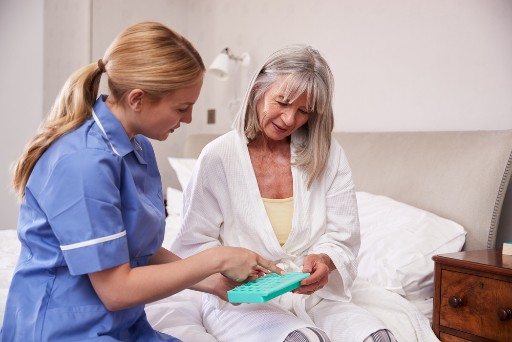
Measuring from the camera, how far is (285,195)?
1.54 meters

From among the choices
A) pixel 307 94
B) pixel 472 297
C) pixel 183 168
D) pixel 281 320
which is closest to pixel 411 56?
pixel 307 94

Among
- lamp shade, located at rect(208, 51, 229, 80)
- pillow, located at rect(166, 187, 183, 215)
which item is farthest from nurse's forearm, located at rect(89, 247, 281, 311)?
lamp shade, located at rect(208, 51, 229, 80)

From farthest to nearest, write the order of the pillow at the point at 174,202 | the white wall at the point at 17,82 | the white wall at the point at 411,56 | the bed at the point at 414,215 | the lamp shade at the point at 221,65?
the white wall at the point at 17,82
the lamp shade at the point at 221,65
the pillow at the point at 174,202
the white wall at the point at 411,56
the bed at the point at 414,215

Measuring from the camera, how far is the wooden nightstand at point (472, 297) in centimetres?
143

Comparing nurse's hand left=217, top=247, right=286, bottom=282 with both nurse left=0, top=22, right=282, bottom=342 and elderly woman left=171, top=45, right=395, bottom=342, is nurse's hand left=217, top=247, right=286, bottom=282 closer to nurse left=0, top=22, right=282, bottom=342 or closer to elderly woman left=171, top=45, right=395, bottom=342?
nurse left=0, top=22, right=282, bottom=342

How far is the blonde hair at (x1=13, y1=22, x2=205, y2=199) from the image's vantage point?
986mm

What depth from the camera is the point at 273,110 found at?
58.6 inches

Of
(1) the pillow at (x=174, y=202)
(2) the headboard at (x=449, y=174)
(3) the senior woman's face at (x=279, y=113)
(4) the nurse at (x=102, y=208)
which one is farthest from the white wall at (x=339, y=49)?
(4) the nurse at (x=102, y=208)

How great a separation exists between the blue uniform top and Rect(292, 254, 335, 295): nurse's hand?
0.43m

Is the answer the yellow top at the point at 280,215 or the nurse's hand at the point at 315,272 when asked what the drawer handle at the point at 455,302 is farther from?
the yellow top at the point at 280,215

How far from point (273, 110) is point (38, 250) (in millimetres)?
750

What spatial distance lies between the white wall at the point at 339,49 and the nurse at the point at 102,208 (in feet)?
4.84

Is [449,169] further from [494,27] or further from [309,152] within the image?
[309,152]

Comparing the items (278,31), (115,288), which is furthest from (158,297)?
(278,31)
